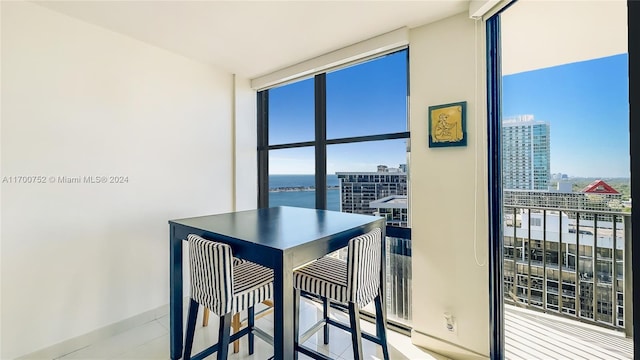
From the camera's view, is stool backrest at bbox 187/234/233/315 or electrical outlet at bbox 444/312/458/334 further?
electrical outlet at bbox 444/312/458/334

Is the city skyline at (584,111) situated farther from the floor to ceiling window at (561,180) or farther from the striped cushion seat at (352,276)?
the striped cushion seat at (352,276)

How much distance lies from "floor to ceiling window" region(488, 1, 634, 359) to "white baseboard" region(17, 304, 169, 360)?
2585 millimetres

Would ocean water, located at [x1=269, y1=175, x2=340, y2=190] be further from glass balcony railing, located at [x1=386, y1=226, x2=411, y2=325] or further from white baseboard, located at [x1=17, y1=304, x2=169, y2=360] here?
white baseboard, located at [x1=17, y1=304, x2=169, y2=360]

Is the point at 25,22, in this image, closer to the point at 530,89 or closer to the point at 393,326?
the point at 530,89

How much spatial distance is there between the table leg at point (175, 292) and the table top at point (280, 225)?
0.50 ft

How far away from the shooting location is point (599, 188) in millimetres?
1294

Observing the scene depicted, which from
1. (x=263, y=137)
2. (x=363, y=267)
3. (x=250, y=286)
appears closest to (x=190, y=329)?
(x=250, y=286)

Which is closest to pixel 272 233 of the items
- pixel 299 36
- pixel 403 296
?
pixel 403 296

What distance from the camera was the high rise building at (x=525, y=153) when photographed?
1.54m

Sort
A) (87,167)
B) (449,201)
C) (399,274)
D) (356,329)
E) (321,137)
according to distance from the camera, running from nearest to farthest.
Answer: (356,329)
(449,201)
(87,167)
(399,274)
(321,137)

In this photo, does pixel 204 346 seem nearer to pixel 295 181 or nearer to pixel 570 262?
pixel 295 181

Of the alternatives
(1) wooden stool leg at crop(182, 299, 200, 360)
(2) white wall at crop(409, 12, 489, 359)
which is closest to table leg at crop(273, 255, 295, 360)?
(1) wooden stool leg at crop(182, 299, 200, 360)

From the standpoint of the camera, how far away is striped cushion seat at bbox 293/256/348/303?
4.84 ft

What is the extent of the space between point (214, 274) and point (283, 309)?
1.33ft
